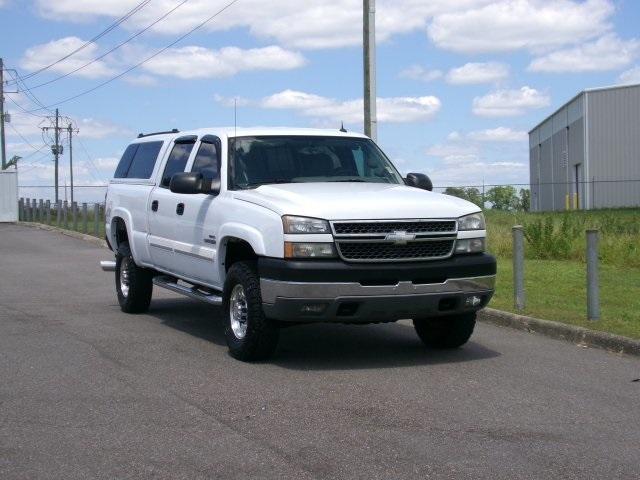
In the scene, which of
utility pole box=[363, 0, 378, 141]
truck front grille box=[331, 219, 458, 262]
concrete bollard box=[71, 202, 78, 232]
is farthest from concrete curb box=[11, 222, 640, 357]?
concrete bollard box=[71, 202, 78, 232]

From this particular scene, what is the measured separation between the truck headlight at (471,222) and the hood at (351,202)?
0.16 feet

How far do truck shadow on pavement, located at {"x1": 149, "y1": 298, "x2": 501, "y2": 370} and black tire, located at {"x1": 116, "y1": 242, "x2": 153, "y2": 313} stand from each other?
0.78 feet

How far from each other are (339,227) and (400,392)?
1.42 meters

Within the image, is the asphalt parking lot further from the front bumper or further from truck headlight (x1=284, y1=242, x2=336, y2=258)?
truck headlight (x1=284, y1=242, x2=336, y2=258)

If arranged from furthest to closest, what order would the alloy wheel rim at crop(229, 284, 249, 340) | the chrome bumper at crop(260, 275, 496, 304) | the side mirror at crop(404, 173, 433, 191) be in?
1. the side mirror at crop(404, 173, 433, 191)
2. the alloy wheel rim at crop(229, 284, 249, 340)
3. the chrome bumper at crop(260, 275, 496, 304)

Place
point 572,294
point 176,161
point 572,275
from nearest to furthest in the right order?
point 176,161
point 572,294
point 572,275

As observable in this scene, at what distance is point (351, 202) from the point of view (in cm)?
788

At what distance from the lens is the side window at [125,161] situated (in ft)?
39.4

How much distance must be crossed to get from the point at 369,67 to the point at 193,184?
1009 cm

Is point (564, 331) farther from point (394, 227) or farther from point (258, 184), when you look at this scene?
point (258, 184)

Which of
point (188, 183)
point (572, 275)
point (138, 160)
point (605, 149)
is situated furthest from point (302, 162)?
point (605, 149)

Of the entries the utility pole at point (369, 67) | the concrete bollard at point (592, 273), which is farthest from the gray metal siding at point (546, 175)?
the concrete bollard at point (592, 273)

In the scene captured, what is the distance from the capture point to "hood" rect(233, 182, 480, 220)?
25.4 feet

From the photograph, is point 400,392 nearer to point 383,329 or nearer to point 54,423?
point 54,423
